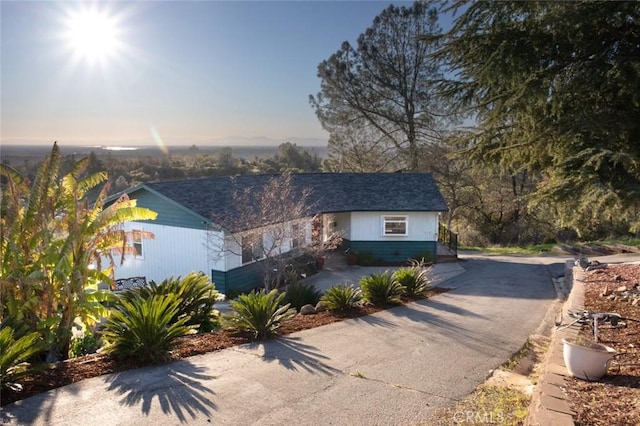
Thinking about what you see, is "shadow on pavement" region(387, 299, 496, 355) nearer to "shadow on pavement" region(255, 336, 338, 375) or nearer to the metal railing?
"shadow on pavement" region(255, 336, 338, 375)

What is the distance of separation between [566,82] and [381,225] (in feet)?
47.4

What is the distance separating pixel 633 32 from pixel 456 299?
7437mm

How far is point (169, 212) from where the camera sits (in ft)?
53.4

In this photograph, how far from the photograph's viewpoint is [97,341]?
303 inches

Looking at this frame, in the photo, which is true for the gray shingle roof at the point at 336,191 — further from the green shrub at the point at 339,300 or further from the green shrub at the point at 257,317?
the green shrub at the point at 257,317

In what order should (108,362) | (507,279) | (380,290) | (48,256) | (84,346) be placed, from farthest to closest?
Result: 1. (507,279)
2. (380,290)
3. (84,346)
4. (48,256)
5. (108,362)

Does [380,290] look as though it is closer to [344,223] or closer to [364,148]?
[344,223]

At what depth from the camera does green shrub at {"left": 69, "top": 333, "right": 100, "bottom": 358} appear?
729 cm

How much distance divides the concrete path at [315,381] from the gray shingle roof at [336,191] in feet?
30.5

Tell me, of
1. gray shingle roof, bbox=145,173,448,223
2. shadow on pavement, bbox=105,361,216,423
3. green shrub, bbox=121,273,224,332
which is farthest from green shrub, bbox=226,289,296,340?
gray shingle roof, bbox=145,173,448,223

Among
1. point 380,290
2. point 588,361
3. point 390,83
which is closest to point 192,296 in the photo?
point 380,290

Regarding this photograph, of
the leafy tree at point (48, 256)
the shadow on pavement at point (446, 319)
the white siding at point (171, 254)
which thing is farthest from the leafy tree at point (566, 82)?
the white siding at point (171, 254)

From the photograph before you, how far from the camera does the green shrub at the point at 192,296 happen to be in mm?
8211

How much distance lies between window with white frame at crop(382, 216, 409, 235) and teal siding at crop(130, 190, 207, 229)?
928 cm
